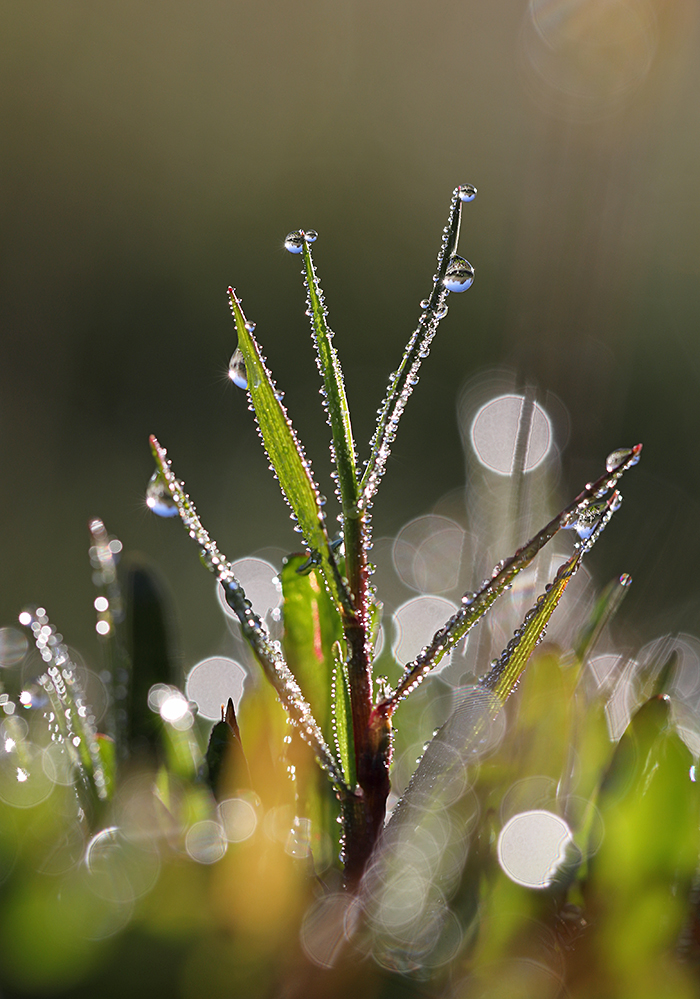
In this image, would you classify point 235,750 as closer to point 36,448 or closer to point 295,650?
A: point 295,650

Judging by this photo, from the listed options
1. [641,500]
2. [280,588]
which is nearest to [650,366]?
[641,500]

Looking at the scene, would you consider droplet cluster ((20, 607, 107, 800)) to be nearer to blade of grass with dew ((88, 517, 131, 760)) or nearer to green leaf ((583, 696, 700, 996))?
blade of grass with dew ((88, 517, 131, 760))

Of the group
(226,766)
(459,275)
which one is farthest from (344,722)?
(459,275)

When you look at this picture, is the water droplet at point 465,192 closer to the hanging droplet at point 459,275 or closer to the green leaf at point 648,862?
the hanging droplet at point 459,275

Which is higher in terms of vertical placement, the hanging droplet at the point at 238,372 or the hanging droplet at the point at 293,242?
the hanging droplet at the point at 293,242

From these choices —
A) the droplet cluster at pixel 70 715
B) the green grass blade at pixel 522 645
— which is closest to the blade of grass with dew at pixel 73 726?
the droplet cluster at pixel 70 715

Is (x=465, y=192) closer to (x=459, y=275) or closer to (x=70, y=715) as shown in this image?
(x=459, y=275)
